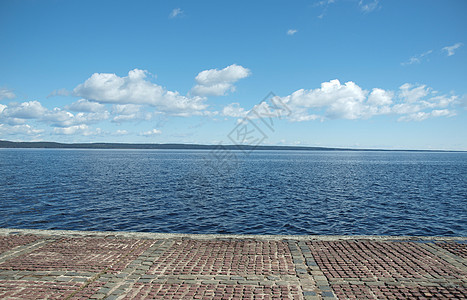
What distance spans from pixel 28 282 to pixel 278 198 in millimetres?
21262

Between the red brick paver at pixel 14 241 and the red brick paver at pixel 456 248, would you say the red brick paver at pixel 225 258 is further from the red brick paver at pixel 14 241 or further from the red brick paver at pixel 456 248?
the red brick paver at pixel 456 248

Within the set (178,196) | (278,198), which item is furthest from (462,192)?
(178,196)

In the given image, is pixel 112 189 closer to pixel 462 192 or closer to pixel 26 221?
pixel 26 221

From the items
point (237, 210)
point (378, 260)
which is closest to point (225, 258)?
point (378, 260)

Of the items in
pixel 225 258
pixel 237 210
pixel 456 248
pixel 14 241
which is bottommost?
pixel 237 210

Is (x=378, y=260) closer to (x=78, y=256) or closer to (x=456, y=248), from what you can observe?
(x=456, y=248)

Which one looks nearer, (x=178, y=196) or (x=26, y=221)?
(x=26, y=221)

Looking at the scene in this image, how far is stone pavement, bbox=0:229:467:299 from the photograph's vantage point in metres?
6.98

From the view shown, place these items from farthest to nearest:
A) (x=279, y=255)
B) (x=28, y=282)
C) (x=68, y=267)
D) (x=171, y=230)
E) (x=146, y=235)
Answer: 1. (x=171, y=230)
2. (x=146, y=235)
3. (x=279, y=255)
4. (x=68, y=267)
5. (x=28, y=282)

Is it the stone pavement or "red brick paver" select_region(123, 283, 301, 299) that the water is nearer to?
the stone pavement

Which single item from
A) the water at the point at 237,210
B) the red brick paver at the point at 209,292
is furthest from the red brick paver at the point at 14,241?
the red brick paver at the point at 209,292

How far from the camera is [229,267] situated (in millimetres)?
8469

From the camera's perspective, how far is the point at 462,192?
3148cm

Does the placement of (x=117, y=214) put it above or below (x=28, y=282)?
below
